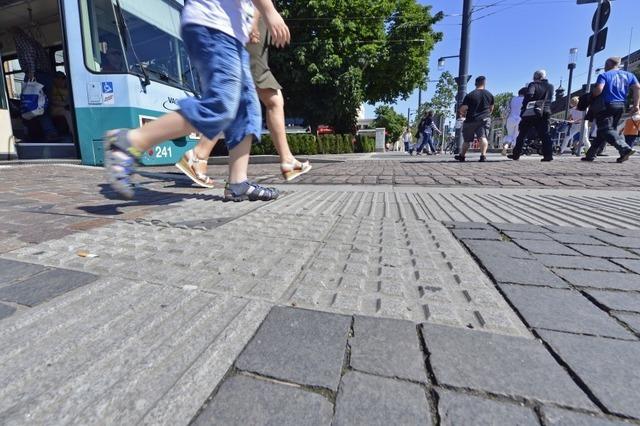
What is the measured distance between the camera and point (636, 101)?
7141mm

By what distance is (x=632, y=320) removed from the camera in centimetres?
105

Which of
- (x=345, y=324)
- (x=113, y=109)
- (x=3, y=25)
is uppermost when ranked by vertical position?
(x=3, y=25)

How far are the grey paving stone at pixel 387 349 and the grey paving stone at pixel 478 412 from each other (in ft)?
0.25

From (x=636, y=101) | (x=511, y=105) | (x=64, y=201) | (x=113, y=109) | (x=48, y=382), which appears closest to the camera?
(x=48, y=382)

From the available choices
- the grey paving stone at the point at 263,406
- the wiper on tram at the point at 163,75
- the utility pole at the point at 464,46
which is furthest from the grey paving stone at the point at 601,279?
the utility pole at the point at 464,46

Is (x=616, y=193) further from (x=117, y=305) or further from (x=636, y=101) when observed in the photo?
(x=636, y=101)

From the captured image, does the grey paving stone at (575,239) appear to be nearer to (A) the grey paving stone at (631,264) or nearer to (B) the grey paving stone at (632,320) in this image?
(A) the grey paving stone at (631,264)

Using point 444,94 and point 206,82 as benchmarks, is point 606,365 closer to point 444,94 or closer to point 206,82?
point 206,82

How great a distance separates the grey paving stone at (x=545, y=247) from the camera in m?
1.67

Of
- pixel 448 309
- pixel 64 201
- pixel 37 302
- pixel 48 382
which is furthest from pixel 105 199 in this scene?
pixel 448 309

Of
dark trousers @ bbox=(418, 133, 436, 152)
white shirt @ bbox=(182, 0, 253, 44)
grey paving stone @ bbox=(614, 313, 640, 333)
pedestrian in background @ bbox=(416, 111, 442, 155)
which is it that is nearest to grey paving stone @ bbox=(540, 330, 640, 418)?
grey paving stone @ bbox=(614, 313, 640, 333)

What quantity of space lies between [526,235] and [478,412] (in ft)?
5.18

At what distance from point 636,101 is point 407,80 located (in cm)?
1625

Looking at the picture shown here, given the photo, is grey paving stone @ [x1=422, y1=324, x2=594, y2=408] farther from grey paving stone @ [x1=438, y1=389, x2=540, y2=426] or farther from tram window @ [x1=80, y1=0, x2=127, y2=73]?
tram window @ [x1=80, y1=0, x2=127, y2=73]
